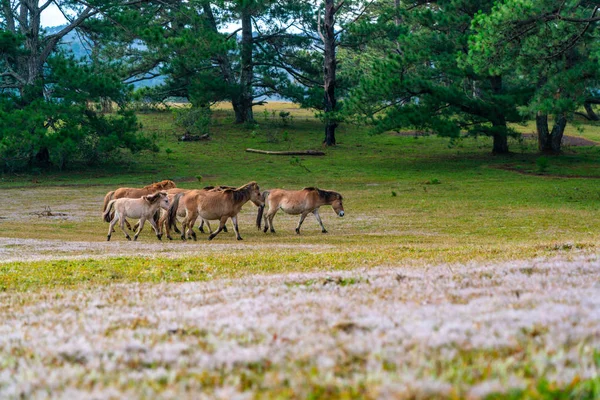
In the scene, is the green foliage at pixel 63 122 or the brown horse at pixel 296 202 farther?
the green foliage at pixel 63 122

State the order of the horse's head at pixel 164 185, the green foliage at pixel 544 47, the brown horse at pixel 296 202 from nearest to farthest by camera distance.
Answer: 1. the brown horse at pixel 296 202
2. the horse's head at pixel 164 185
3. the green foliage at pixel 544 47

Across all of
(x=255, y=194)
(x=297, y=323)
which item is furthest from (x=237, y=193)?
(x=297, y=323)

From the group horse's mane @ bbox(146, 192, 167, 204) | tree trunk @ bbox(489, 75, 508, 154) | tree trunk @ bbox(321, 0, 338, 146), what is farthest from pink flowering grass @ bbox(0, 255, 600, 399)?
tree trunk @ bbox(321, 0, 338, 146)

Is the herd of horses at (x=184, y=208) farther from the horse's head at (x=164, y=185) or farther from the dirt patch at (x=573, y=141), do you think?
the dirt patch at (x=573, y=141)

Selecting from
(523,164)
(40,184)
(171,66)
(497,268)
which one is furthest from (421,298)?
(171,66)

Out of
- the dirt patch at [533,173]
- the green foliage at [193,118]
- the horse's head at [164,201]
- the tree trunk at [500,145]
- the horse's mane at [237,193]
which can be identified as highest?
the green foliage at [193,118]

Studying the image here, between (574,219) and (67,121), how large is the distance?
30622 millimetres

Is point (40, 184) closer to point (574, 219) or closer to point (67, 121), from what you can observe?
point (67, 121)

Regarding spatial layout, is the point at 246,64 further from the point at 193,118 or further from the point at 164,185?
the point at 164,185

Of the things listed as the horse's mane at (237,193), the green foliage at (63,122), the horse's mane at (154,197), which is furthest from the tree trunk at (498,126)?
the horse's mane at (154,197)

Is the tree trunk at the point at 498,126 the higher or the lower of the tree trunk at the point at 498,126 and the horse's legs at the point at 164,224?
the higher

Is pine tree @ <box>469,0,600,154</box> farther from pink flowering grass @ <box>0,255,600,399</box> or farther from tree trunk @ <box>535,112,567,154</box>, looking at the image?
pink flowering grass @ <box>0,255,600,399</box>

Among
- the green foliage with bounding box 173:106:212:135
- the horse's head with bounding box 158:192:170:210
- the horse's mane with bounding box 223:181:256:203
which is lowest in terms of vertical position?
the horse's head with bounding box 158:192:170:210

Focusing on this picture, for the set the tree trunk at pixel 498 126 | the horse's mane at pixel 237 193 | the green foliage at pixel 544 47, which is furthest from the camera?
the tree trunk at pixel 498 126
